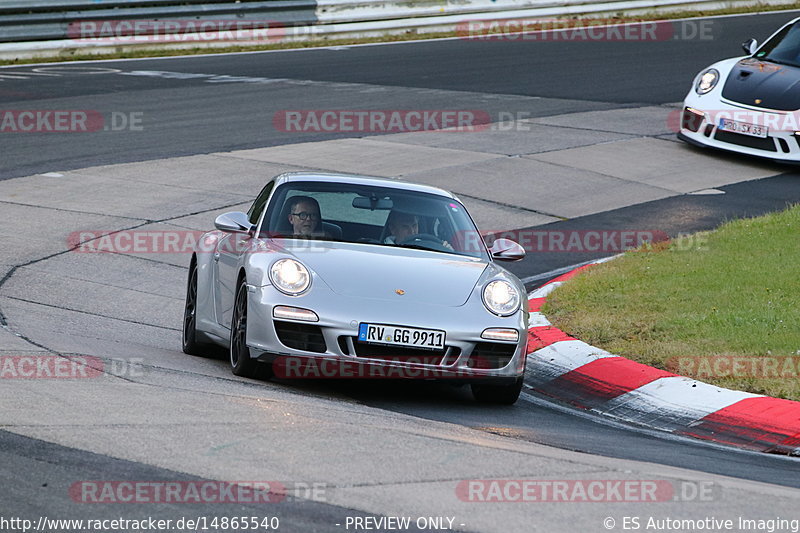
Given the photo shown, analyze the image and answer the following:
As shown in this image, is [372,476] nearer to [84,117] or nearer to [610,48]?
[84,117]

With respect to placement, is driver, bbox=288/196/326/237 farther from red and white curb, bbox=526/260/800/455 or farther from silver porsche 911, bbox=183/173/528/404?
red and white curb, bbox=526/260/800/455

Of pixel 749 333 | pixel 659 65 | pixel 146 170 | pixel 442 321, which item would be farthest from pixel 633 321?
pixel 659 65

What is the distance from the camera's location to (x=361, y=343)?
706 centimetres

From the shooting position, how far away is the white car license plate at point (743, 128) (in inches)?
637

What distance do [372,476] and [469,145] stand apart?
12212 millimetres

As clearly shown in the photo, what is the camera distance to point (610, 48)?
2577 centimetres

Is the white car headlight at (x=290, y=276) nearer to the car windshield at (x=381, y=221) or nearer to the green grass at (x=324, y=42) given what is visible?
the car windshield at (x=381, y=221)

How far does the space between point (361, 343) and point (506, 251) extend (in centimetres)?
157

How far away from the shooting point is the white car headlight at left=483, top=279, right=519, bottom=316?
293 inches

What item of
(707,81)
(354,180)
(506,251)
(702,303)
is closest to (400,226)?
(354,180)

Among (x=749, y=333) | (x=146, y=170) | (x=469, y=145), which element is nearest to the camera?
(x=749, y=333)

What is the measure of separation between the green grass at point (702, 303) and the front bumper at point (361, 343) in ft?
5.08

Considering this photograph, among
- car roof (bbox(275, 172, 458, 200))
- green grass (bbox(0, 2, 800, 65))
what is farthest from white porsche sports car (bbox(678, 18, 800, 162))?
green grass (bbox(0, 2, 800, 65))
